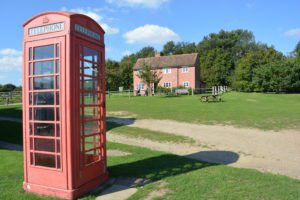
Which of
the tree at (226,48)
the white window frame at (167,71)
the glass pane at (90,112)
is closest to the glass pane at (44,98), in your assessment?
the glass pane at (90,112)

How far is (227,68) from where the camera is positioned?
72062mm

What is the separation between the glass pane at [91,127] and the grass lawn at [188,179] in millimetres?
1172

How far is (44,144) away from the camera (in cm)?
520

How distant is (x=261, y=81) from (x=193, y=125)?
140 feet

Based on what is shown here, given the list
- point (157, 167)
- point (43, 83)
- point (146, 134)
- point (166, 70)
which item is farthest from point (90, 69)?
point (166, 70)

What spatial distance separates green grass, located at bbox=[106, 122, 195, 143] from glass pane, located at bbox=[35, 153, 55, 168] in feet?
20.5

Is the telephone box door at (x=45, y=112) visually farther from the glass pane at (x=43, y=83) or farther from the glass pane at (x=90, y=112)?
the glass pane at (x=90, y=112)

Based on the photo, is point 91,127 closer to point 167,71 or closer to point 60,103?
point 60,103

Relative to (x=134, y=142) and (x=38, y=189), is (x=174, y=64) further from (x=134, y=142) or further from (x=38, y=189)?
(x=38, y=189)

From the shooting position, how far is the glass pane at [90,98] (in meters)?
5.32

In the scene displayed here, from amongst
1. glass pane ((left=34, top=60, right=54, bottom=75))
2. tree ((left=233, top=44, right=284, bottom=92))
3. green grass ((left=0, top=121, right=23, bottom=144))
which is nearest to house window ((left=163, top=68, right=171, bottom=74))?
A: tree ((left=233, top=44, right=284, bottom=92))

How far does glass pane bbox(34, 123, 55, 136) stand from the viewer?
5105 mm

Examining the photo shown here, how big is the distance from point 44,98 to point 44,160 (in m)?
1.14

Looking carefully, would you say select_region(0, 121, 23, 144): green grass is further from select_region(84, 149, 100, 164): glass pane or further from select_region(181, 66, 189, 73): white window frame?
select_region(181, 66, 189, 73): white window frame
